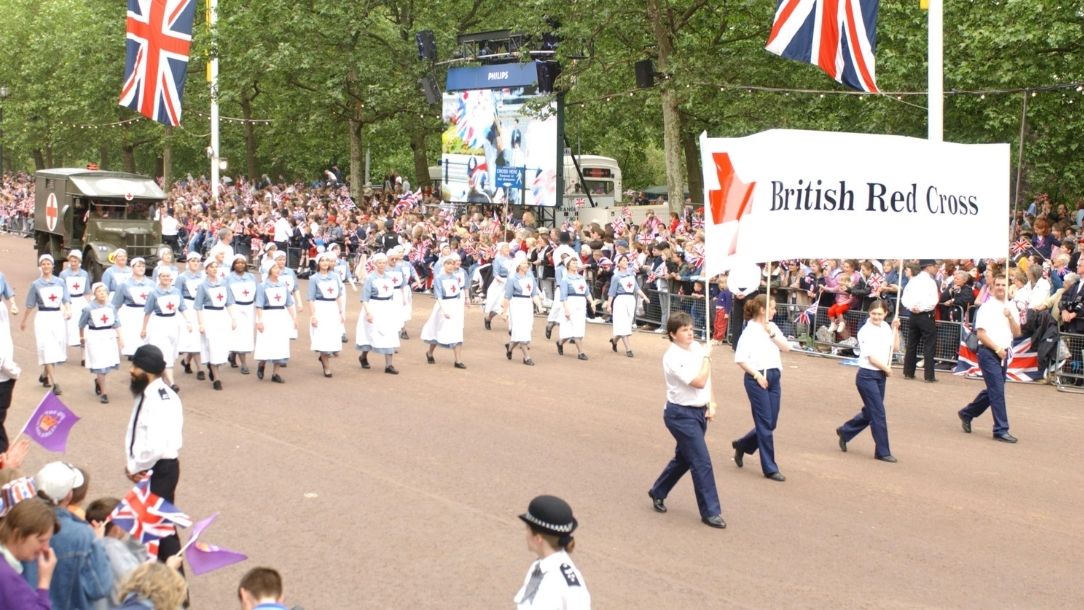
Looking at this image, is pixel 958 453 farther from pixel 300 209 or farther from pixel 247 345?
pixel 300 209

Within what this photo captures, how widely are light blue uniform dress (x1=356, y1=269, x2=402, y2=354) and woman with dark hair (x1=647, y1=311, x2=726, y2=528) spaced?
817 centimetres

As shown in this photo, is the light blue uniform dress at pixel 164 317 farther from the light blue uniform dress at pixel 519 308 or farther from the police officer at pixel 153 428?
the police officer at pixel 153 428

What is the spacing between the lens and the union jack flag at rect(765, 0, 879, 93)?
1752 centimetres

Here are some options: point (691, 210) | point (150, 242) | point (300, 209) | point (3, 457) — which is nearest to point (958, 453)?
point (3, 457)

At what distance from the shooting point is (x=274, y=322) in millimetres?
16672

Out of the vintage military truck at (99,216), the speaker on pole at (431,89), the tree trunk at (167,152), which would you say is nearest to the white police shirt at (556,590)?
the vintage military truck at (99,216)

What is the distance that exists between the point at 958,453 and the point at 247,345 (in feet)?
32.0

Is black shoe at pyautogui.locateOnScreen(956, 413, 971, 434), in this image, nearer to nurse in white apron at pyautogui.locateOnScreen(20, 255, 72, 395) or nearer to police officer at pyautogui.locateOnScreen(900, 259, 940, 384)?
police officer at pyautogui.locateOnScreen(900, 259, 940, 384)

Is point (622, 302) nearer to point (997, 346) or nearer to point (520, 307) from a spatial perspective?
point (520, 307)

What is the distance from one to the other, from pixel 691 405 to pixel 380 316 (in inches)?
331

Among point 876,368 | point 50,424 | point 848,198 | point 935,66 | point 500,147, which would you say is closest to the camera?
point 50,424

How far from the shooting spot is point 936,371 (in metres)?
18.2

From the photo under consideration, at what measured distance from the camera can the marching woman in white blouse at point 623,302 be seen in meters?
19.7

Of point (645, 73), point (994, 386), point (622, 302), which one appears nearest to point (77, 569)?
point (994, 386)
